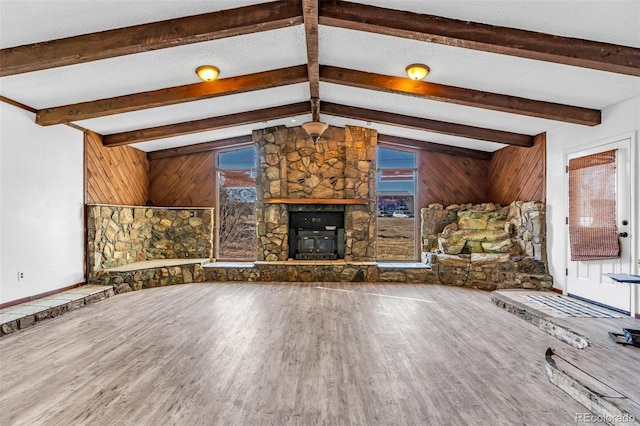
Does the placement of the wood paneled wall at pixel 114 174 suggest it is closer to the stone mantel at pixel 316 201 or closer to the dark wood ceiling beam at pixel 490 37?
the stone mantel at pixel 316 201

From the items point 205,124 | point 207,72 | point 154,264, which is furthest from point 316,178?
point 154,264

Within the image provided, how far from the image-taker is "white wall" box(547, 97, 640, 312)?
4398 mm

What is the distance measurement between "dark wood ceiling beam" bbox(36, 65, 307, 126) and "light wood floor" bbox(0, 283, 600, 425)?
2.75m

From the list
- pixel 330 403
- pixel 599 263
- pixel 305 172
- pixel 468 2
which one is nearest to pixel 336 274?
pixel 305 172

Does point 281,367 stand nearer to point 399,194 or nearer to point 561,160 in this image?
point 561,160

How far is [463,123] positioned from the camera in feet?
19.9

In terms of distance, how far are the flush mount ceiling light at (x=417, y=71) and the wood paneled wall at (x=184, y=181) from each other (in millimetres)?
5056

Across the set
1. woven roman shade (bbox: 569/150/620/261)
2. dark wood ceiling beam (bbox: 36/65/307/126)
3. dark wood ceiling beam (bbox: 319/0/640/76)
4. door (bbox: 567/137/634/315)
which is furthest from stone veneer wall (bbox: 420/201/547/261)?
dark wood ceiling beam (bbox: 36/65/307/126)

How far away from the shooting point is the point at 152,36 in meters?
3.21

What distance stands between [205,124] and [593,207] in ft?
20.4

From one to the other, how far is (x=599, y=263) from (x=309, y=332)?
13.4 feet

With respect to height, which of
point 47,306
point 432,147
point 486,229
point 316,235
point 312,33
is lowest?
point 47,306

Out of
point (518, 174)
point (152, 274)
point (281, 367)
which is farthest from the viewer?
point (518, 174)

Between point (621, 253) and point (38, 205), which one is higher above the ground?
point (38, 205)
